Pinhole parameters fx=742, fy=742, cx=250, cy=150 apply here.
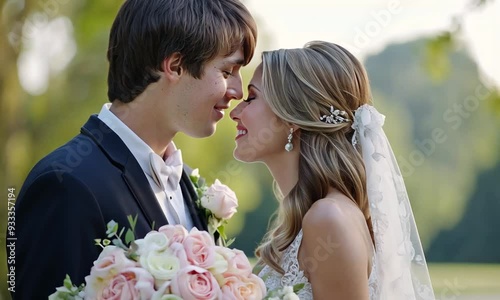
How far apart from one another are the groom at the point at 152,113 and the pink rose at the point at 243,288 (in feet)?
2.61

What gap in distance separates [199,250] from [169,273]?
169mm

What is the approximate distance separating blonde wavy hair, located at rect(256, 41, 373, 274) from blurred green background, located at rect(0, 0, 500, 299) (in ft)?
29.0

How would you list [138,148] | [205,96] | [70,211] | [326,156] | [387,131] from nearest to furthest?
[70,211] < [138,148] < [205,96] < [326,156] < [387,131]

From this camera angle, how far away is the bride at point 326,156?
13.0 ft

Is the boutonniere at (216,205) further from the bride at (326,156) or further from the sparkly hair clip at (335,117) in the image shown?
the sparkly hair clip at (335,117)

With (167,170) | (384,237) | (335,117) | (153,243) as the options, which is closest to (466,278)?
(384,237)

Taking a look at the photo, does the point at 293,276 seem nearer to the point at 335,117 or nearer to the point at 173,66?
the point at 335,117

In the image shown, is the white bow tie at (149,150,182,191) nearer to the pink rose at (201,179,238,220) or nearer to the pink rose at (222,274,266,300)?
the pink rose at (201,179,238,220)

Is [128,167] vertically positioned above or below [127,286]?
above

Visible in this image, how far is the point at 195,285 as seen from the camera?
2.63 meters

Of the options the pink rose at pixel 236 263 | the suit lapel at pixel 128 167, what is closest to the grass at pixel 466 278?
the suit lapel at pixel 128 167

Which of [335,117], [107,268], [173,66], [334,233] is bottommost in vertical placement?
[334,233]

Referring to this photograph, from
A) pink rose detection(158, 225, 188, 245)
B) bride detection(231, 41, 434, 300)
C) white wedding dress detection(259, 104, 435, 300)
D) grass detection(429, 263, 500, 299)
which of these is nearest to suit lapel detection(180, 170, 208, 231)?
bride detection(231, 41, 434, 300)

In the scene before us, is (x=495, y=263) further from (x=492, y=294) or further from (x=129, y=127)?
(x=129, y=127)
